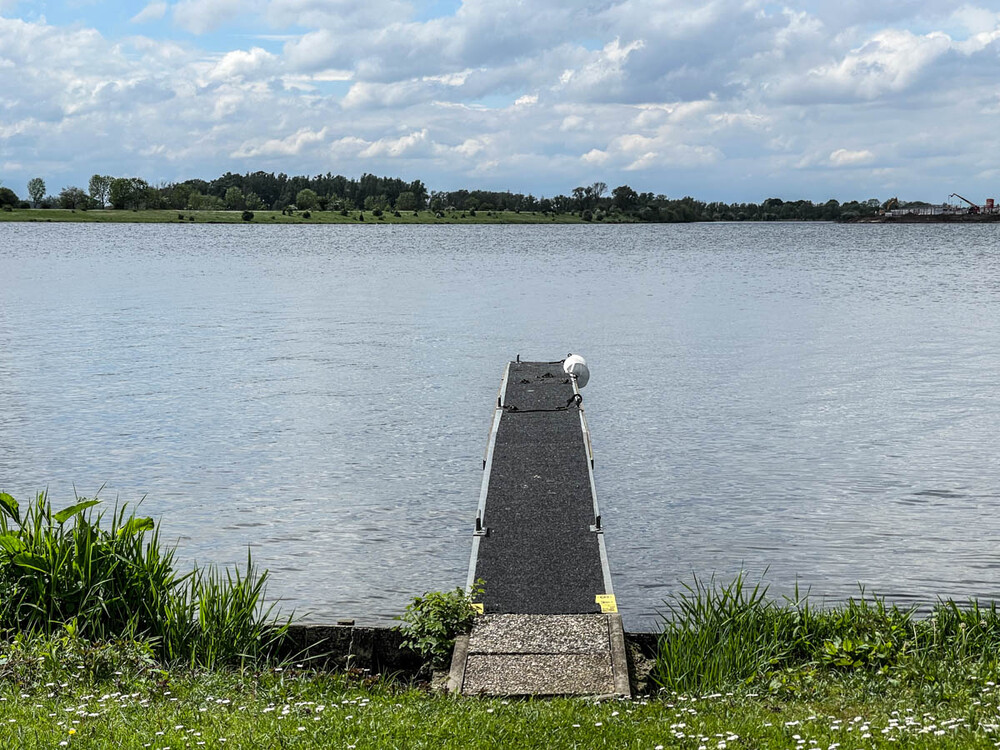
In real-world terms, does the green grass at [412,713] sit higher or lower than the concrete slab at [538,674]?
higher

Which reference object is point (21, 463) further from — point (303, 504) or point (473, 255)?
point (473, 255)

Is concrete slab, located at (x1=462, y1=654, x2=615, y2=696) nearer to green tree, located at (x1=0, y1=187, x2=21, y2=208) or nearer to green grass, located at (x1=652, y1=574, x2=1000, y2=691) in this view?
green grass, located at (x1=652, y1=574, x2=1000, y2=691)

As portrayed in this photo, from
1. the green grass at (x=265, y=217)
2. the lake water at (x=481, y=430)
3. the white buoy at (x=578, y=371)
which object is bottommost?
the lake water at (x=481, y=430)

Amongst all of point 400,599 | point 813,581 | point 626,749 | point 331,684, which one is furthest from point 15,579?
point 813,581

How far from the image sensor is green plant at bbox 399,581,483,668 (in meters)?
7.41

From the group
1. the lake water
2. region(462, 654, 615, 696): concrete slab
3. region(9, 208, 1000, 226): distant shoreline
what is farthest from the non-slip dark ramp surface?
region(9, 208, 1000, 226): distant shoreline

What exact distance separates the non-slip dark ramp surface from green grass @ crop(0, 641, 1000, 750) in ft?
5.62

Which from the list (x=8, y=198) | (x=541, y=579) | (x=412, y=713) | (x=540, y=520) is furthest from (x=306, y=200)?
(x=412, y=713)

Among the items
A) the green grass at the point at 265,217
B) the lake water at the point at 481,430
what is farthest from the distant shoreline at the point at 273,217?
the lake water at the point at 481,430

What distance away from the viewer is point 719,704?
6.38 meters

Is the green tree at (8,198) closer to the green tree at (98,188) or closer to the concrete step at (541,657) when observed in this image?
the green tree at (98,188)

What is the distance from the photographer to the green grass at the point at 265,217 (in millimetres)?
167750

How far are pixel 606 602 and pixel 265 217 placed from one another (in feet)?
565

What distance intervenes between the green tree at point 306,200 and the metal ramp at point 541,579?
180m
